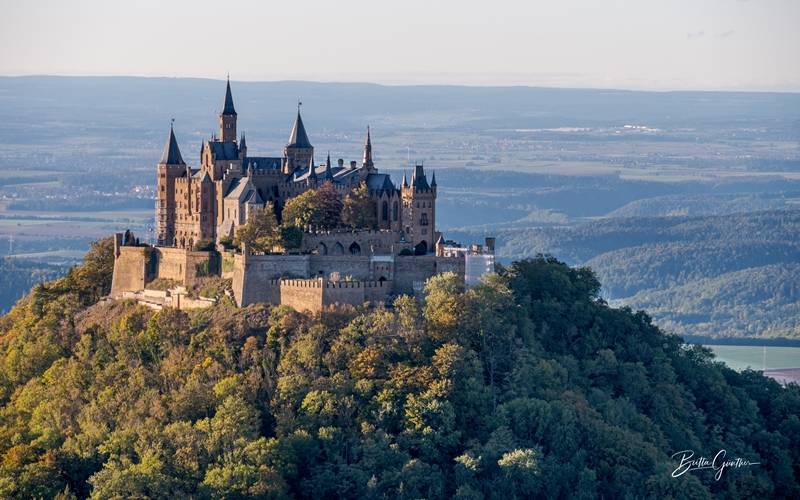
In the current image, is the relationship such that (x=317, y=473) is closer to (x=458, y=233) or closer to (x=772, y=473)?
(x=772, y=473)

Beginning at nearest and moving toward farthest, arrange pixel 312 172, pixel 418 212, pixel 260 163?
pixel 418 212, pixel 312 172, pixel 260 163

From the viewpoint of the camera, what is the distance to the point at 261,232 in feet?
249

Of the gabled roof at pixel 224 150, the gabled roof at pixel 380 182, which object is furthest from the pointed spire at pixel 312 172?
the gabled roof at pixel 224 150

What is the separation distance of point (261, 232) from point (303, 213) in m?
2.27

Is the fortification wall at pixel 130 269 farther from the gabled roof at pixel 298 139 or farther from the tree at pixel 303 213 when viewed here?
the gabled roof at pixel 298 139

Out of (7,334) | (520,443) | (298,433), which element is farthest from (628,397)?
(7,334)

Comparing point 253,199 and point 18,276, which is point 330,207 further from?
point 18,276

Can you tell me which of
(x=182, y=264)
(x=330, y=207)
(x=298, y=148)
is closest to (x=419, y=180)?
(x=330, y=207)

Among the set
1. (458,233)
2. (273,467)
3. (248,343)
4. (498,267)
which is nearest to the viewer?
(273,467)

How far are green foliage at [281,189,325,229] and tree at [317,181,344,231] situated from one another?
715 mm

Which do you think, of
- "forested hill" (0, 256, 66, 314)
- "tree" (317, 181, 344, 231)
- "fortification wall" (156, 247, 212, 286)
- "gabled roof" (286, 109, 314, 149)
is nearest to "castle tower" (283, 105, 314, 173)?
"gabled roof" (286, 109, 314, 149)

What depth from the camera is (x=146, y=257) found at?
266 feet

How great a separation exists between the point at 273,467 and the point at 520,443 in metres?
10.9

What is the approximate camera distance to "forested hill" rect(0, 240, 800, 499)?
210ft
